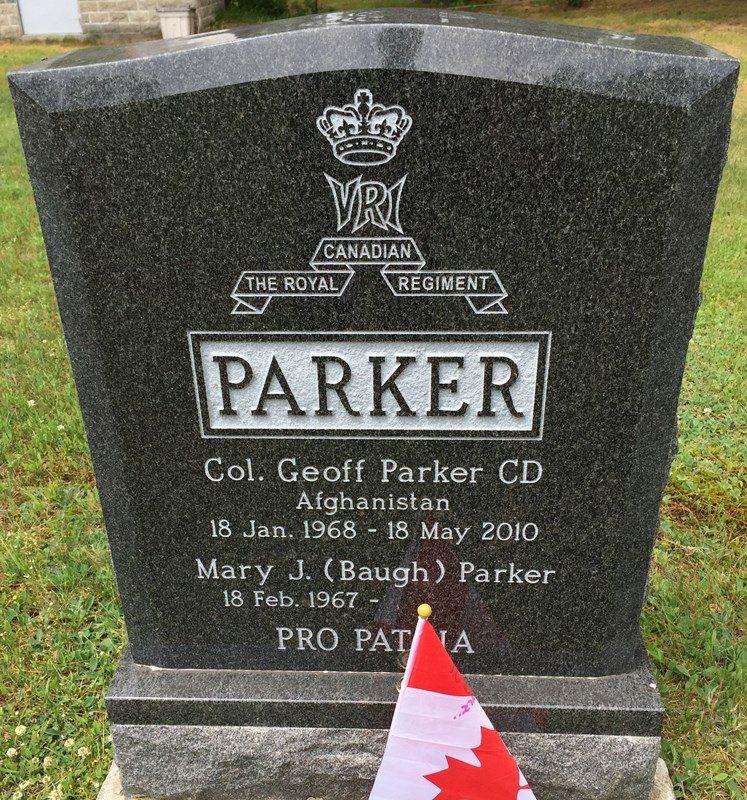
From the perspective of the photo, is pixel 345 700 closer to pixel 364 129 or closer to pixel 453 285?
pixel 453 285

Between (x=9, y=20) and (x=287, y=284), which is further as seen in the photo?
(x=9, y=20)

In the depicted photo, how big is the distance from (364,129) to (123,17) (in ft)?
59.7

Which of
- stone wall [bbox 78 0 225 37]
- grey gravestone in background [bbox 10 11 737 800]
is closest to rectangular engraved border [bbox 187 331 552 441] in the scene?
grey gravestone in background [bbox 10 11 737 800]

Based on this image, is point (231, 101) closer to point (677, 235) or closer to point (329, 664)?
point (677, 235)

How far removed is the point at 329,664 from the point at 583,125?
147cm

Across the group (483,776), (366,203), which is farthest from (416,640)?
(366,203)

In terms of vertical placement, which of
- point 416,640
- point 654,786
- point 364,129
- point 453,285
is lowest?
point 654,786

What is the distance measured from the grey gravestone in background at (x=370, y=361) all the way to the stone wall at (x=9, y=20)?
735 inches

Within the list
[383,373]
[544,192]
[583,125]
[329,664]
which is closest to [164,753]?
[329,664]

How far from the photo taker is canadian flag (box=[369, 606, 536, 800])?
1.86 meters

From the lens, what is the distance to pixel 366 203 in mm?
1622

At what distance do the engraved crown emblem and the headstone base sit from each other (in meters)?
1.45

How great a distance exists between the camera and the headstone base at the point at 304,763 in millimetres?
2057

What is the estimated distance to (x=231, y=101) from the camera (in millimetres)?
1566
